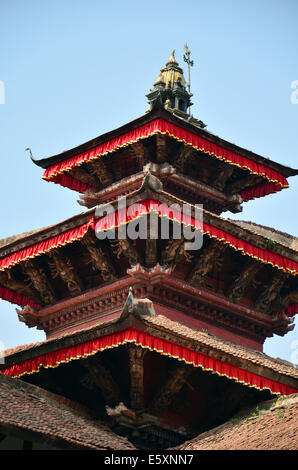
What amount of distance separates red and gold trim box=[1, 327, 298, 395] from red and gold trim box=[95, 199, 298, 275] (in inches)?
117

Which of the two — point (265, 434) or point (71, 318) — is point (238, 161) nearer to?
point (71, 318)

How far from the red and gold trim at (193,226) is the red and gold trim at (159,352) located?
2962 mm

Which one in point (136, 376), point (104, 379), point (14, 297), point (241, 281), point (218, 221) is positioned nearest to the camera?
point (136, 376)

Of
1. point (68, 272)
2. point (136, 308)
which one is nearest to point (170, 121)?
point (68, 272)

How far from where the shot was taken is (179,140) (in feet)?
65.9

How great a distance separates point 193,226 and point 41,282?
4383 mm

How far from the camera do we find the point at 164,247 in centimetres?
1853

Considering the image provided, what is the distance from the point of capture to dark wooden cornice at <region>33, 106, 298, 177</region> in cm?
1992

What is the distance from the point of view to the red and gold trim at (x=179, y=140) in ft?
65.6

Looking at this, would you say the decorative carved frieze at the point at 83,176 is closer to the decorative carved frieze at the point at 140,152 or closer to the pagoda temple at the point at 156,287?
the pagoda temple at the point at 156,287

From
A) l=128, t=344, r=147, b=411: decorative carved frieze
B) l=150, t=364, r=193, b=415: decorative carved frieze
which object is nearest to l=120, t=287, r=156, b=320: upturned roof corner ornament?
l=128, t=344, r=147, b=411: decorative carved frieze

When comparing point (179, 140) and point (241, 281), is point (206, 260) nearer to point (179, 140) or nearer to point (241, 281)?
point (241, 281)

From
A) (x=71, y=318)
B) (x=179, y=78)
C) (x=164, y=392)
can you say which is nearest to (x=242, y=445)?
(x=164, y=392)

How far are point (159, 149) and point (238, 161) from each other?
2.07 meters
